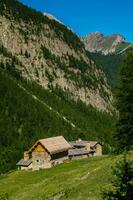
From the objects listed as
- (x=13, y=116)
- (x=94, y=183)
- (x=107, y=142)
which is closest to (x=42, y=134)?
(x=13, y=116)

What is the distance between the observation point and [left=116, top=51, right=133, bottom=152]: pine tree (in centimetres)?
4828

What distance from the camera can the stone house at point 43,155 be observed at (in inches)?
3792

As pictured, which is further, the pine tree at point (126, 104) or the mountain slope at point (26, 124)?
the mountain slope at point (26, 124)

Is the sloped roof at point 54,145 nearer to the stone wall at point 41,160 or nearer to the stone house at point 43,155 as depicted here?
the stone house at point 43,155

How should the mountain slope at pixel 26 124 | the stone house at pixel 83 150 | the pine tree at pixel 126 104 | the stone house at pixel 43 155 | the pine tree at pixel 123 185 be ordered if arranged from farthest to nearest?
the mountain slope at pixel 26 124 → the stone house at pixel 83 150 → the stone house at pixel 43 155 → the pine tree at pixel 126 104 → the pine tree at pixel 123 185

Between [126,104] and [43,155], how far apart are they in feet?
168

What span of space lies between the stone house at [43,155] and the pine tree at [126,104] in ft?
158

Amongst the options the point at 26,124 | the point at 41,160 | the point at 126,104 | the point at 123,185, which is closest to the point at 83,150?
the point at 41,160

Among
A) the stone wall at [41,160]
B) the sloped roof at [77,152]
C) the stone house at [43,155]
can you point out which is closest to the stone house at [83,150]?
the sloped roof at [77,152]

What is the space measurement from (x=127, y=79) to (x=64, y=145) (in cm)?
5746

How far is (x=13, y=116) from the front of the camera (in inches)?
7018

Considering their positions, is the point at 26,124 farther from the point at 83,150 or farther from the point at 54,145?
the point at 54,145

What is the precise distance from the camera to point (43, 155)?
97.3 meters

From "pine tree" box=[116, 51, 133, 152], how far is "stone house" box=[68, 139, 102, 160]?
57531mm
